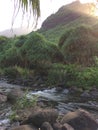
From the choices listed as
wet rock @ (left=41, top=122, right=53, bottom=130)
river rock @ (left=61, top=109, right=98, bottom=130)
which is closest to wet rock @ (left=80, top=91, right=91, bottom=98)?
river rock @ (left=61, top=109, right=98, bottom=130)

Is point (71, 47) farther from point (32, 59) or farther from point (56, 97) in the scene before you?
point (56, 97)

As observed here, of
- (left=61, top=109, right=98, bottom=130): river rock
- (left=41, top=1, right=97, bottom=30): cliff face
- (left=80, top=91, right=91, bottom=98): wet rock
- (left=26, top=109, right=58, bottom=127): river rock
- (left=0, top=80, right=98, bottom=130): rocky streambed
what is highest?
(left=41, top=1, right=97, bottom=30): cliff face

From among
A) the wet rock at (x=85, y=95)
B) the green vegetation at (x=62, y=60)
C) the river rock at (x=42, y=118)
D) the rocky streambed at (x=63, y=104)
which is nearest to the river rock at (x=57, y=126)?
the river rock at (x=42, y=118)

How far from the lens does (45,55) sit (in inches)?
1635

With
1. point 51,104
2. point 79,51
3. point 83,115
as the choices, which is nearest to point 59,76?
point 79,51

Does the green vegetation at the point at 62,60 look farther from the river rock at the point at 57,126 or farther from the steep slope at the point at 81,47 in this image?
the river rock at the point at 57,126

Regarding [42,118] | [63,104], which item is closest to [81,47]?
[63,104]

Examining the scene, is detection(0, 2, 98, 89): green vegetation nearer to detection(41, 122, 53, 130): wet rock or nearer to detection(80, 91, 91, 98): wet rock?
detection(80, 91, 91, 98): wet rock

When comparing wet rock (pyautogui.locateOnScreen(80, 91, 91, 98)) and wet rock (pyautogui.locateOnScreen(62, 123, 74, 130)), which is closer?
wet rock (pyautogui.locateOnScreen(62, 123, 74, 130))

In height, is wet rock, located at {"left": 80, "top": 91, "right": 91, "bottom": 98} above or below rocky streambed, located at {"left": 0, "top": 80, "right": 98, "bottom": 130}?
below

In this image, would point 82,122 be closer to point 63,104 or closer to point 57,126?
point 57,126

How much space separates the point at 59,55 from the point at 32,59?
3973 mm

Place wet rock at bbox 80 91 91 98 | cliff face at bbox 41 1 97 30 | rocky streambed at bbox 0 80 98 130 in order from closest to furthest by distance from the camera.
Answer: rocky streambed at bbox 0 80 98 130 < wet rock at bbox 80 91 91 98 < cliff face at bbox 41 1 97 30

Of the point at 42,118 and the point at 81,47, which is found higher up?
the point at 81,47
